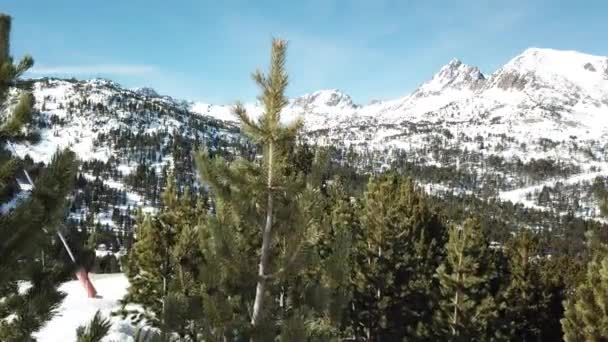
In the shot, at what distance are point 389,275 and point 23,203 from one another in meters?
28.7

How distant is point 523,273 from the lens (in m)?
33.6

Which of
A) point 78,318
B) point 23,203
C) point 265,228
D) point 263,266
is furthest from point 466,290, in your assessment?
point 23,203

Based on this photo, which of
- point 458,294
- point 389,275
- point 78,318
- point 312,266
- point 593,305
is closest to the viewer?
point 312,266

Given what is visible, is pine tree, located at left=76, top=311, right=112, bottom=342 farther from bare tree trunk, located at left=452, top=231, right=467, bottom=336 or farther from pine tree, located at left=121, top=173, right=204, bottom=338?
bare tree trunk, located at left=452, top=231, right=467, bottom=336

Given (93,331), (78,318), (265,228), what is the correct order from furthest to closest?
(78,318) < (265,228) < (93,331)

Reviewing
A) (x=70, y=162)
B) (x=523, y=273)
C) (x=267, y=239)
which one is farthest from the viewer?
(x=523, y=273)

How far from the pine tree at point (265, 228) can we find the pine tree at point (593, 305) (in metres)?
11.8

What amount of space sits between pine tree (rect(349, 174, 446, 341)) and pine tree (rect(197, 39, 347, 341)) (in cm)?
2437

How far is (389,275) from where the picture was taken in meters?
31.3

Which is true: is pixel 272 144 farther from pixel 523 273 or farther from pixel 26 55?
pixel 523 273

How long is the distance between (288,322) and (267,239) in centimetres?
122

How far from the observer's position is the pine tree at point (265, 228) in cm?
657

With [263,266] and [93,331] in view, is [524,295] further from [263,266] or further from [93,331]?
[93,331]

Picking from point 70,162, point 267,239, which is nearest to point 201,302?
point 267,239
